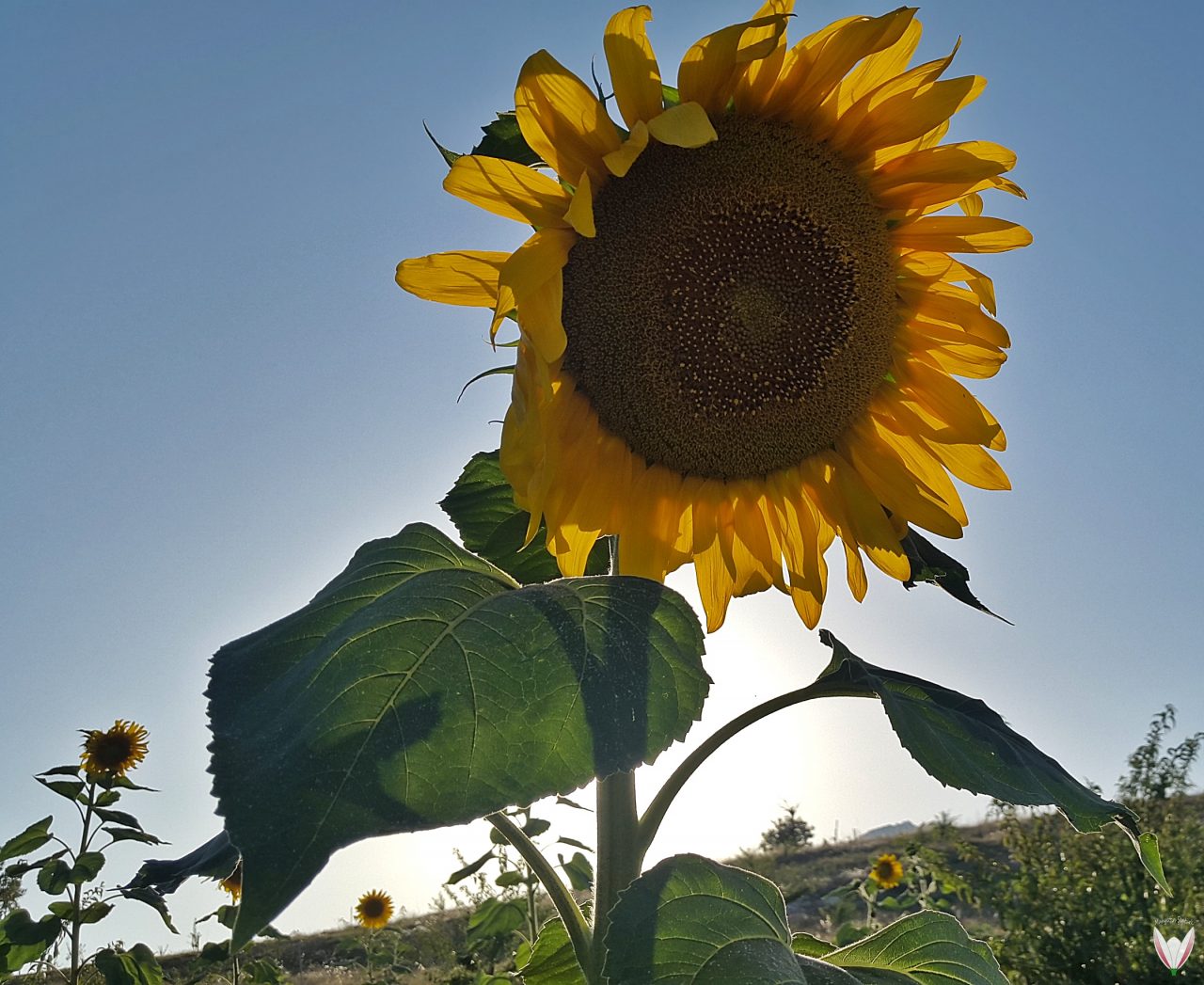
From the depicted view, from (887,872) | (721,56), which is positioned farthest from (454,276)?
(887,872)

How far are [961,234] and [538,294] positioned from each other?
66cm

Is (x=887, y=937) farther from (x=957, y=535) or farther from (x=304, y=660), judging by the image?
(x=304, y=660)

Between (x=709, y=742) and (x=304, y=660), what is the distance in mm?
569

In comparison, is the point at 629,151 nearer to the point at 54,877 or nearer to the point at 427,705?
the point at 427,705

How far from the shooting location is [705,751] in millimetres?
1312

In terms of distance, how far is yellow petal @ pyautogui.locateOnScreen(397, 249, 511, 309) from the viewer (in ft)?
4.23

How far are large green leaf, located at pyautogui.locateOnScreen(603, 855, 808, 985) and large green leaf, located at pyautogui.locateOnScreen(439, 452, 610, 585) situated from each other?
44cm

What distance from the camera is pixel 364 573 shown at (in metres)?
1.11

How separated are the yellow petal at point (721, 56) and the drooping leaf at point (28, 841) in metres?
3.34

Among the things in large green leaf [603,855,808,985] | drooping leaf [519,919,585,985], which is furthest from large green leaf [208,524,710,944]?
drooping leaf [519,919,585,985]

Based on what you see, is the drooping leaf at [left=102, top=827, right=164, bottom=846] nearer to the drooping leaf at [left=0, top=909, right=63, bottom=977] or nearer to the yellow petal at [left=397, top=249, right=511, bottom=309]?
the drooping leaf at [left=0, top=909, right=63, bottom=977]

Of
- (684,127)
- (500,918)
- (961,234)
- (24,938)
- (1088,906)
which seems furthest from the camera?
(1088,906)

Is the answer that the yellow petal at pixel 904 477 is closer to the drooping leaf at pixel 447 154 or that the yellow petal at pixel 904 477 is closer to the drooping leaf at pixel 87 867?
the drooping leaf at pixel 447 154

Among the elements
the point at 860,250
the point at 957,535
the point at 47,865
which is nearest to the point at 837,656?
the point at 957,535
